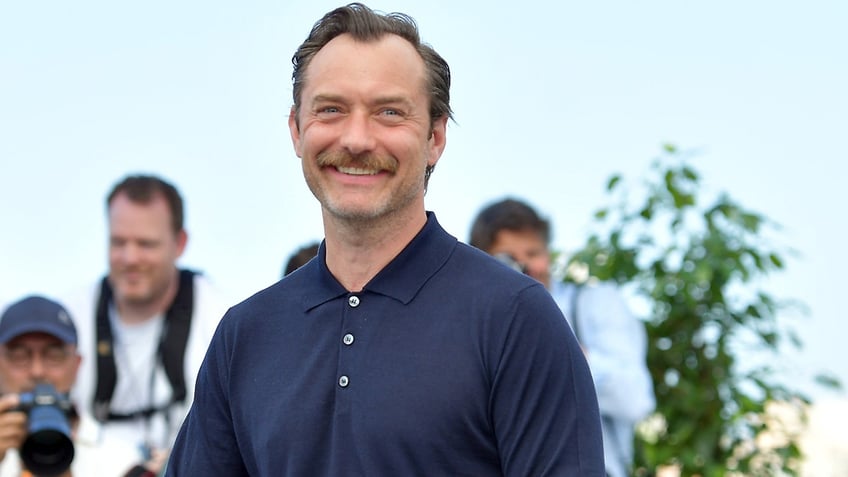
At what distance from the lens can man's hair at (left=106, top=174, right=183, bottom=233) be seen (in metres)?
5.29

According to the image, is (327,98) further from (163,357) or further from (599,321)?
(599,321)

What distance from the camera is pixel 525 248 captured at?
5.23m

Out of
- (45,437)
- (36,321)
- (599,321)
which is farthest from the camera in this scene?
(599,321)

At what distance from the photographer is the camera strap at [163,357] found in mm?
4914

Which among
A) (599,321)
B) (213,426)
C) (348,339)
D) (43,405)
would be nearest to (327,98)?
(348,339)

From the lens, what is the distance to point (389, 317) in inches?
95.7

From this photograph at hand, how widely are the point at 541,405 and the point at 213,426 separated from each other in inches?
24.1

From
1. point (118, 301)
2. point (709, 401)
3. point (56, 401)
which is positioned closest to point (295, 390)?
point (56, 401)

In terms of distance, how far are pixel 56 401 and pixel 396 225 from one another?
2.26m

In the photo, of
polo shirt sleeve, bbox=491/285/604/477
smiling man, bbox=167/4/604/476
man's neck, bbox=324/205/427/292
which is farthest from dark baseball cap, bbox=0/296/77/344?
polo shirt sleeve, bbox=491/285/604/477

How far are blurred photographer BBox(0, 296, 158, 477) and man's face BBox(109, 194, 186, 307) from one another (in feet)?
1.06

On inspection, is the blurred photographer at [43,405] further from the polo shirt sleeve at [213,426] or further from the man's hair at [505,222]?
the polo shirt sleeve at [213,426]

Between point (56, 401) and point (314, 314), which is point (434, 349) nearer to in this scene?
point (314, 314)

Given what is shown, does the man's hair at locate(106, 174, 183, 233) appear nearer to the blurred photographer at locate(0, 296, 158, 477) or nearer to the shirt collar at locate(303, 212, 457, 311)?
the blurred photographer at locate(0, 296, 158, 477)
